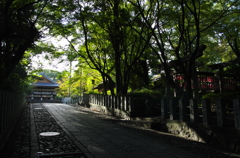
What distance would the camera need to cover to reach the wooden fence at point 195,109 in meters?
6.51

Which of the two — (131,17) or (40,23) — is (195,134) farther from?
(40,23)

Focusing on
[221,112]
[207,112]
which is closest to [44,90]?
[207,112]

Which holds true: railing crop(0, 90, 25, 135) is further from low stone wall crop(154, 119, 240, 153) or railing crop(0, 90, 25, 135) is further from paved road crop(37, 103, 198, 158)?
low stone wall crop(154, 119, 240, 153)

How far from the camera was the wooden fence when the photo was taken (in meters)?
6.51

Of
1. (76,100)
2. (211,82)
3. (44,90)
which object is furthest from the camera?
(44,90)

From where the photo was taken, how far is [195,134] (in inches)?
299

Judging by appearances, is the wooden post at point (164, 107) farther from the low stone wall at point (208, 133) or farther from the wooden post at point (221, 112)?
the wooden post at point (221, 112)

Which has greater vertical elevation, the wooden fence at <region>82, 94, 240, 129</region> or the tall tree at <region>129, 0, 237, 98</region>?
the tall tree at <region>129, 0, 237, 98</region>

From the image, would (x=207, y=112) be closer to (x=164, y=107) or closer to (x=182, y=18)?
(x=164, y=107)

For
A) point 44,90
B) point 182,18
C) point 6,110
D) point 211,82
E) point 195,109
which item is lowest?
point 195,109

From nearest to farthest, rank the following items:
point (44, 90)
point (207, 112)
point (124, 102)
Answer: point (207, 112) → point (124, 102) → point (44, 90)

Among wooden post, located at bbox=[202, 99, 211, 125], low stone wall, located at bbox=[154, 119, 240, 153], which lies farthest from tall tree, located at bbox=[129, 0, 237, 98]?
wooden post, located at bbox=[202, 99, 211, 125]

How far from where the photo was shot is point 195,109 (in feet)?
25.6

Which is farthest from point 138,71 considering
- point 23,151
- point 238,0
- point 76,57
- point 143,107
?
point 23,151
